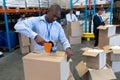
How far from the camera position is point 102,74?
9.04 ft

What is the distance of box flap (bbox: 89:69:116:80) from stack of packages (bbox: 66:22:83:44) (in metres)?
3.43

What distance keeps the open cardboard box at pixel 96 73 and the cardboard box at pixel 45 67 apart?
1.23 meters

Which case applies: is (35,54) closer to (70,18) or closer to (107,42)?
(107,42)

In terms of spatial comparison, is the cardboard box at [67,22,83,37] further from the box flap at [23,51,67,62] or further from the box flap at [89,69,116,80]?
the box flap at [23,51,67,62]

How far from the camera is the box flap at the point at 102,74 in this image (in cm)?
264

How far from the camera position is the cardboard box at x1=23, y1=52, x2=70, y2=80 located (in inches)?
59.3

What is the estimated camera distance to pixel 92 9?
7.17 metres

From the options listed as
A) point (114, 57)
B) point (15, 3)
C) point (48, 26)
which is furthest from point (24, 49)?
point (48, 26)

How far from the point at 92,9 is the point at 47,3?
2.19 meters

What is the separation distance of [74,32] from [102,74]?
3.57 meters

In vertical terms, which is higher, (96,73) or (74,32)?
(74,32)

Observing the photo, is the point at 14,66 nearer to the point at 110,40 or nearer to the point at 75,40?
the point at 110,40

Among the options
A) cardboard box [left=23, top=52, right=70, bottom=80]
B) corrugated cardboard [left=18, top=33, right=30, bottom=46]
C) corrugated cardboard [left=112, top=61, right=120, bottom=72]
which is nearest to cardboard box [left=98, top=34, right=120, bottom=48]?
corrugated cardboard [left=112, top=61, right=120, bottom=72]

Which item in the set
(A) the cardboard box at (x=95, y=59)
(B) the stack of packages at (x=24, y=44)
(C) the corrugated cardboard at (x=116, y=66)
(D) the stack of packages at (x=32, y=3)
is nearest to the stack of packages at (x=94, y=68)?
(A) the cardboard box at (x=95, y=59)
